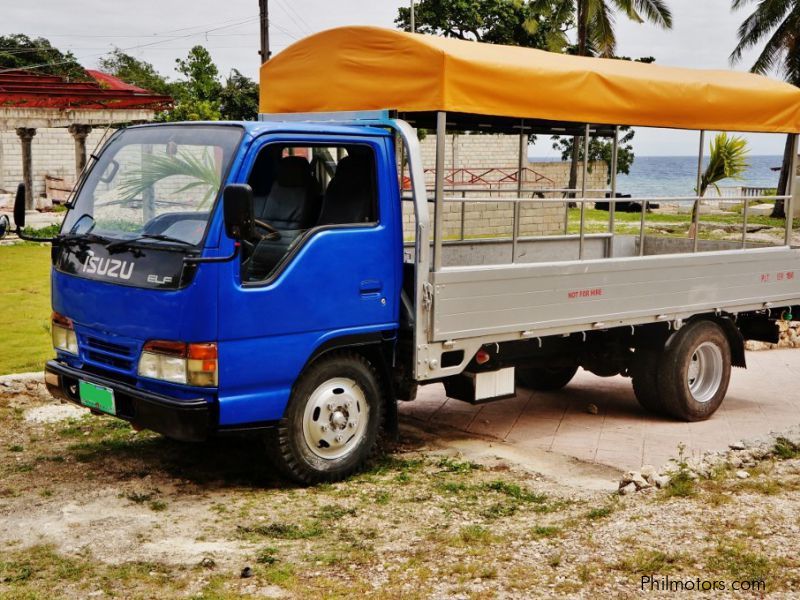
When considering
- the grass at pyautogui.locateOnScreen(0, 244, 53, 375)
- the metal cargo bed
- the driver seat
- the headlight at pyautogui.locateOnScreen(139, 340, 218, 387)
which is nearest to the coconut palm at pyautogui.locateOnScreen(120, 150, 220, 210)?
the driver seat

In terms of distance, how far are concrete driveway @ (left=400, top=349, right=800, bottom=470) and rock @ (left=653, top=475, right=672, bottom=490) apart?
972mm

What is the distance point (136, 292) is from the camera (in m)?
5.62

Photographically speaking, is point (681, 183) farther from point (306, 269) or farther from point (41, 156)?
point (306, 269)

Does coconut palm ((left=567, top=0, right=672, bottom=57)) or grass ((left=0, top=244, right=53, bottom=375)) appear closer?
grass ((left=0, top=244, right=53, bottom=375))

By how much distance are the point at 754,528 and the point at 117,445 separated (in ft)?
14.2

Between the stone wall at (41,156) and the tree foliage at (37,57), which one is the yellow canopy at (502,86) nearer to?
the stone wall at (41,156)

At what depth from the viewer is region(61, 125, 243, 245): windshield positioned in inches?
224

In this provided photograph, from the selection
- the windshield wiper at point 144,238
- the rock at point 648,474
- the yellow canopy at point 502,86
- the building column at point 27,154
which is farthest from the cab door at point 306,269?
the building column at point 27,154

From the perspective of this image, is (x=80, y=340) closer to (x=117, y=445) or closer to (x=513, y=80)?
(x=117, y=445)

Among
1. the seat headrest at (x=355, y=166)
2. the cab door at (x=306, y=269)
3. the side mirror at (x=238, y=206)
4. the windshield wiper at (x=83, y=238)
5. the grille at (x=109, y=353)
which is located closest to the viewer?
the side mirror at (x=238, y=206)

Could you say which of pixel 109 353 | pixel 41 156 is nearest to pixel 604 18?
pixel 41 156

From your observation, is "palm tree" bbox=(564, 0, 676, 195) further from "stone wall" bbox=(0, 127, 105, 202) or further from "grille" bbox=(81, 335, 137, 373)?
"grille" bbox=(81, 335, 137, 373)

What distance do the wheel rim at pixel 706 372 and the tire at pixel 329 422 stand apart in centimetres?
346

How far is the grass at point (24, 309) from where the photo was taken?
31.8 ft
